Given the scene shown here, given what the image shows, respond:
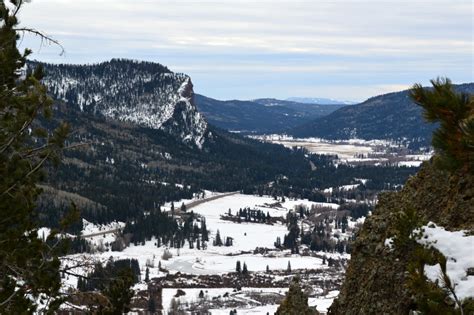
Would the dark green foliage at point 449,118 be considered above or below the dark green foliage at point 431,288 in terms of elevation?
above

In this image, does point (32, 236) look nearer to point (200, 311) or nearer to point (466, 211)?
point (466, 211)

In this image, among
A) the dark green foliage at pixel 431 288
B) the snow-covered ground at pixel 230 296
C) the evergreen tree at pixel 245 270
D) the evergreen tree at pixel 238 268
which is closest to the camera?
the dark green foliage at pixel 431 288

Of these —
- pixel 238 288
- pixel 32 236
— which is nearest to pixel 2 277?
pixel 32 236

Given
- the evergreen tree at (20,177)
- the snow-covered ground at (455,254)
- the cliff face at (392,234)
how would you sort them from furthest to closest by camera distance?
1. the evergreen tree at (20,177)
2. the cliff face at (392,234)
3. the snow-covered ground at (455,254)

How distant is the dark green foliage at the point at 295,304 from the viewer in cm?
1928

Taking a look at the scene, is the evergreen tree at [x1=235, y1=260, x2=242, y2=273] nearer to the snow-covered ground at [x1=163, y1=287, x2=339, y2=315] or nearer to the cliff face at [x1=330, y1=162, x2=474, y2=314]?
the snow-covered ground at [x1=163, y1=287, x2=339, y2=315]

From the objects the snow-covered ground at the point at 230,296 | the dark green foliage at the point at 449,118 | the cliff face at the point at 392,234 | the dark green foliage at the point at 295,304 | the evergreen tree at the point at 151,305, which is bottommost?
the snow-covered ground at the point at 230,296

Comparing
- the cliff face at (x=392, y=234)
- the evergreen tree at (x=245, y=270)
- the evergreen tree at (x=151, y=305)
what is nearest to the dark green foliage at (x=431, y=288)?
the cliff face at (x=392, y=234)

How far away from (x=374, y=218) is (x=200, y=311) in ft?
396

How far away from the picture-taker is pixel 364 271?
1342 cm

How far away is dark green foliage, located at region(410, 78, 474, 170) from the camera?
27.8 feet

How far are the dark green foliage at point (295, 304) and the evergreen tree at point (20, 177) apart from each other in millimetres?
7789

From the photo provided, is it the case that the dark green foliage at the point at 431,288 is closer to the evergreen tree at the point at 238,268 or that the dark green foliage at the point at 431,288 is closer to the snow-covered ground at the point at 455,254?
the snow-covered ground at the point at 455,254

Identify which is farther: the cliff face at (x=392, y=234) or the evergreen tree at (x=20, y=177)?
the evergreen tree at (x=20, y=177)
